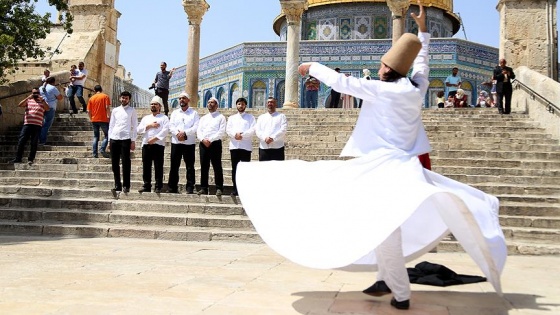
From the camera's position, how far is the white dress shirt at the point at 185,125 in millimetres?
9250

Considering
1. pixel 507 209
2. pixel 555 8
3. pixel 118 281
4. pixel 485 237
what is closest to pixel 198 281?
pixel 118 281

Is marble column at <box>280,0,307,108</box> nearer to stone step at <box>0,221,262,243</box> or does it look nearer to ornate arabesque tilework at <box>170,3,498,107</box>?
ornate arabesque tilework at <box>170,3,498,107</box>

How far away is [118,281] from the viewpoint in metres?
4.25

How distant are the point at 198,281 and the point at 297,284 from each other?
76cm

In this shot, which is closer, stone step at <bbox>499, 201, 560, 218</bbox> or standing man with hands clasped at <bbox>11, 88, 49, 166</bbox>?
stone step at <bbox>499, 201, 560, 218</bbox>

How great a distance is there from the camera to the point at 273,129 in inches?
350

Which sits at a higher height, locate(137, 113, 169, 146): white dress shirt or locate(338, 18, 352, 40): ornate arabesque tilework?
locate(338, 18, 352, 40): ornate arabesque tilework

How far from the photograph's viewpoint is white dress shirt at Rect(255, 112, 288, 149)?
349 inches

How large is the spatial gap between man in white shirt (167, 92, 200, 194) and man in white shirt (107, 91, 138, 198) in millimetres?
665

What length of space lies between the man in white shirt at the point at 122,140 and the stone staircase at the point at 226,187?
0.29 metres

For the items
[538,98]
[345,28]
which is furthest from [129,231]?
[345,28]

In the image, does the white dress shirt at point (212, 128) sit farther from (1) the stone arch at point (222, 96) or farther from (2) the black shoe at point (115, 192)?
(1) the stone arch at point (222, 96)

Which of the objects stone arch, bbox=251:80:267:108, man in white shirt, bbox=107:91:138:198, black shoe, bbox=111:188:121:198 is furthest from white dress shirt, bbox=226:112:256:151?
stone arch, bbox=251:80:267:108

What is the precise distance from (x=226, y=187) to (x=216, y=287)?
5.36 meters
